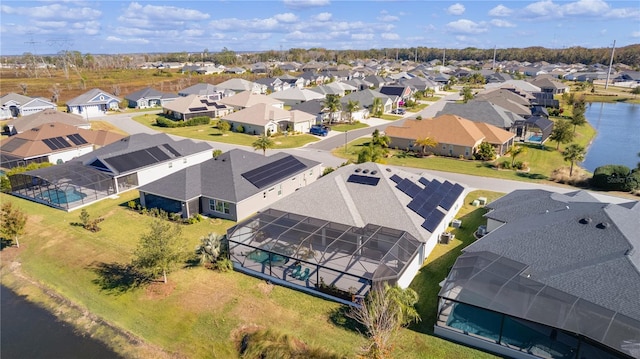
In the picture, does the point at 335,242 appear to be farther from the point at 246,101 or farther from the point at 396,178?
the point at 246,101

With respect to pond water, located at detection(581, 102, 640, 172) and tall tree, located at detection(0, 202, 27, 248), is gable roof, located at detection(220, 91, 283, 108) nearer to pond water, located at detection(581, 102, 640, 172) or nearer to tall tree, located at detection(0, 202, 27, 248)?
tall tree, located at detection(0, 202, 27, 248)

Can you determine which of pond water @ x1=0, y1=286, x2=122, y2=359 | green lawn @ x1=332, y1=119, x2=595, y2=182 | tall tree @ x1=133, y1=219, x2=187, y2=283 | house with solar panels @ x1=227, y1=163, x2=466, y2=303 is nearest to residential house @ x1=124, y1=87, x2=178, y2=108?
green lawn @ x1=332, y1=119, x2=595, y2=182

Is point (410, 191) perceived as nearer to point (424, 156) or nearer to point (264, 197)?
point (264, 197)

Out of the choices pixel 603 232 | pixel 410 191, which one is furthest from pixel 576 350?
pixel 410 191

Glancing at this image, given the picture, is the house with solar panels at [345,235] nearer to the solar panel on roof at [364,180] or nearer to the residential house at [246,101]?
the solar panel on roof at [364,180]

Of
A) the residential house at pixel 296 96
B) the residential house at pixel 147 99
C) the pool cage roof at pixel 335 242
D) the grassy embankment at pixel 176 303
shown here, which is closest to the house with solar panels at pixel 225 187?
the grassy embankment at pixel 176 303

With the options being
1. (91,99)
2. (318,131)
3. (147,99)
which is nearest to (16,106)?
(91,99)

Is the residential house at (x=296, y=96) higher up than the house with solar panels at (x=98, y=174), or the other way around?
the residential house at (x=296, y=96)
